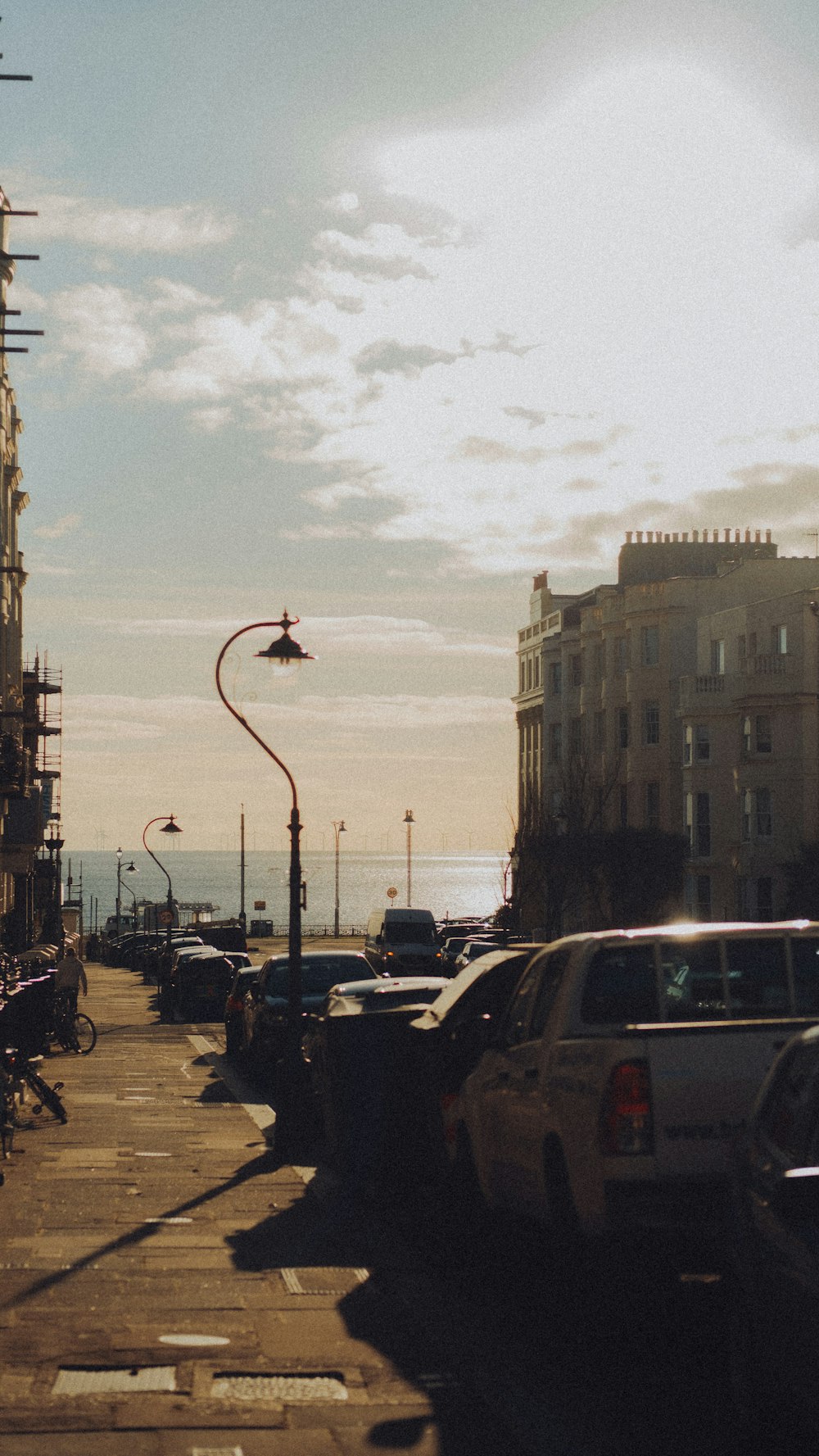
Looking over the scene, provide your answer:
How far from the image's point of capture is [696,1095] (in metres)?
8.45

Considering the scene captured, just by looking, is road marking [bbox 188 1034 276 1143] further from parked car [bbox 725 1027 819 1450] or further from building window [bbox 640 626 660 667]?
building window [bbox 640 626 660 667]

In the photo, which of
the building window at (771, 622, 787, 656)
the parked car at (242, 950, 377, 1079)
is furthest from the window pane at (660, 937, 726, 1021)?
the building window at (771, 622, 787, 656)

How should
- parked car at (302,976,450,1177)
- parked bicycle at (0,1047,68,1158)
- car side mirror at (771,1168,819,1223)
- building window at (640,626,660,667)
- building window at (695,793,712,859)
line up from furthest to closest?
building window at (640,626,660,667) → building window at (695,793,712,859) → parked bicycle at (0,1047,68,1158) → parked car at (302,976,450,1177) → car side mirror at (771,1168,819,1223)

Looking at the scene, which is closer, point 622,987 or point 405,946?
point 622,987

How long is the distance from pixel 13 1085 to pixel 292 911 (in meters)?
4.09

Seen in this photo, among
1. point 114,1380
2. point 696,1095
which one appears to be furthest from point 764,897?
point 114,1380

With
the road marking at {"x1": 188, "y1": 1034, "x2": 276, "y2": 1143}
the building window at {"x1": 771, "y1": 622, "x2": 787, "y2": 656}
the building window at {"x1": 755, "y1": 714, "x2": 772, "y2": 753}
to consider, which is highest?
the building window at {"x1": 771, "y1": 622, "x2": 787, "y2": 656}

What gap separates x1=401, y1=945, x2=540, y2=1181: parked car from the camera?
12.4m

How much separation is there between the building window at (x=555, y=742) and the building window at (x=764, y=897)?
26.1m

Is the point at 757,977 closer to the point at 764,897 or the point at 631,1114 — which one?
the point at 631,1114

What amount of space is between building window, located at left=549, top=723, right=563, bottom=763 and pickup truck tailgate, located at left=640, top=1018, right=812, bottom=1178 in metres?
76.6

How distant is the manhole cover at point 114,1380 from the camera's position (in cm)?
796

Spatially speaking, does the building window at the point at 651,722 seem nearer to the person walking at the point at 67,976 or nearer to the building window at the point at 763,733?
the building window at the point at 763,733

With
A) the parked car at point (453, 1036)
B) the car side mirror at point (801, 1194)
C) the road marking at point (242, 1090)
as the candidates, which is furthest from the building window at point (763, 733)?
the car side mirror at point (801, 1194)
